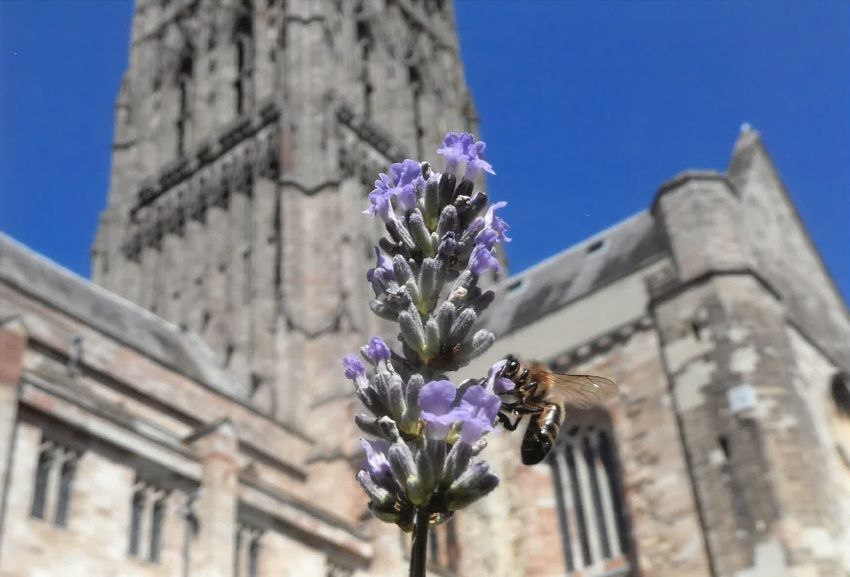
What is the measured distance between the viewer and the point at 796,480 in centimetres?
2112

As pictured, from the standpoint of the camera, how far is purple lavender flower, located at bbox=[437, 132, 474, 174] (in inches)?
157

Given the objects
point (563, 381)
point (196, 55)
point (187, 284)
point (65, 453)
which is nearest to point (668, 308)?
point (65, 453)

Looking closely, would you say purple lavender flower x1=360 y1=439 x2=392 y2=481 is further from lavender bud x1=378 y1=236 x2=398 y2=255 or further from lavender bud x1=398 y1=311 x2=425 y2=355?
lavender bud x1=378 y1=236 x2=398 y2=255

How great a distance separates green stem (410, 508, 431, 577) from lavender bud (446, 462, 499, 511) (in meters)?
0.11

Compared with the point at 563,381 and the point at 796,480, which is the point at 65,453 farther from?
the point at 563,381

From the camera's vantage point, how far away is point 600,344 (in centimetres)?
2580

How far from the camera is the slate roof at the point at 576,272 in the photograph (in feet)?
90.0

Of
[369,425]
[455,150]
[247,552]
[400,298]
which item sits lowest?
[369,425]

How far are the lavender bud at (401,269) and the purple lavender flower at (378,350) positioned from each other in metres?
0.25

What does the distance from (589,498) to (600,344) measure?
139 inches

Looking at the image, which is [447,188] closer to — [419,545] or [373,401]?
[373,401]

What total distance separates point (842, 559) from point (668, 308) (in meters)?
6.53

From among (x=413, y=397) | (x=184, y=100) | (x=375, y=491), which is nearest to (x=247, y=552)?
(x=375, y=491)

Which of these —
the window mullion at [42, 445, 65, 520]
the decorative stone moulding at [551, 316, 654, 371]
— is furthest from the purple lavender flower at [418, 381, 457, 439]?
the decorative stone moulding at [551, 316, 654, 371]
